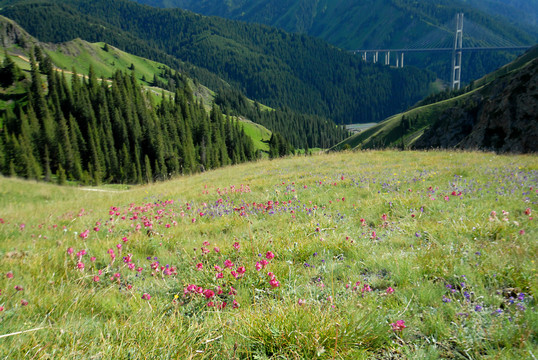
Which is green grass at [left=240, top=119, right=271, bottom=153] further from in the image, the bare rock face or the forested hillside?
the bare rock face

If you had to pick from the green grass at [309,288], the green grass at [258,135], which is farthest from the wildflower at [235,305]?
the green grass at [258,135]

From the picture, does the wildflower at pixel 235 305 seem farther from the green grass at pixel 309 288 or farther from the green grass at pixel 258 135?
the green grass at pixel 258 135

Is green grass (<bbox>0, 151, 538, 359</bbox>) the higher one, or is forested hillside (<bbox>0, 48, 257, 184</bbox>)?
forested hillside (<bbox>0, 48, 257, 184</bbox>)

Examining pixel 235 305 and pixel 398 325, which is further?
pixel 235 305

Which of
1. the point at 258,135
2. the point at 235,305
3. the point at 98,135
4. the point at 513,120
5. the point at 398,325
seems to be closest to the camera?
the point at 398,325

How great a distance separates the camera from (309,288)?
10.2ft

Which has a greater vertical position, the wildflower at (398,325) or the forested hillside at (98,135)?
the forested hillside at (98,135)

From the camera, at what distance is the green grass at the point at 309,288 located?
224 cm

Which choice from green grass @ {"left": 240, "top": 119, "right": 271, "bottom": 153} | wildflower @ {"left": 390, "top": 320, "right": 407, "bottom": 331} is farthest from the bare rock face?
green grass @ {"left": 240, "top": 119, "right": 271, "bottom": 153}

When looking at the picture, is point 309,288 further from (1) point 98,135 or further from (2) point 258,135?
(2) point 258,135

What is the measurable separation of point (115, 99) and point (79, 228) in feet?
353

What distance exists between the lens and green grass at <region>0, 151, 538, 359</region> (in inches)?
88.3

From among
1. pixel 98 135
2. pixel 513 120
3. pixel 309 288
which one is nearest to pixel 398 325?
pixel 309 288

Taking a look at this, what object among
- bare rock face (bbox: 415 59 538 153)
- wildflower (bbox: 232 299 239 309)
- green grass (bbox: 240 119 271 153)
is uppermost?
green grass (bbox: 240 119 271 153)
